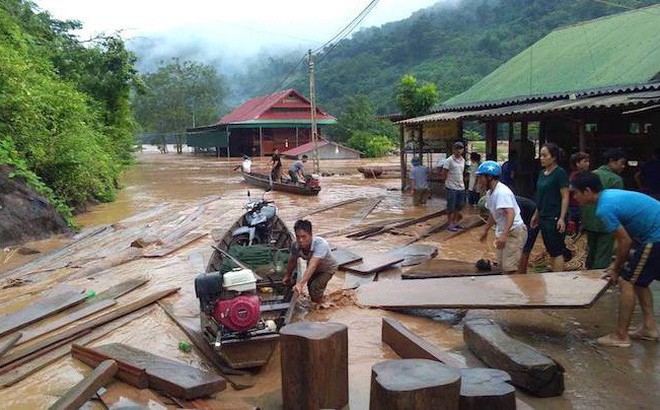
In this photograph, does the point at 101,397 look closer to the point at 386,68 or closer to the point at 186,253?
the point at 186,253

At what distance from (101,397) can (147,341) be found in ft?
6.02

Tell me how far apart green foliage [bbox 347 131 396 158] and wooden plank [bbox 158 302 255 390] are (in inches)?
1523

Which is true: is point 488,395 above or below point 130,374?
above

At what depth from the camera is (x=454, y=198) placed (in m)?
11.6

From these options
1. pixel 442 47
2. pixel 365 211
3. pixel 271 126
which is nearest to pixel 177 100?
pixel 271 126

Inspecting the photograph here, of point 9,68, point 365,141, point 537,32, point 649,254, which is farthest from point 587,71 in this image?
point 537,32

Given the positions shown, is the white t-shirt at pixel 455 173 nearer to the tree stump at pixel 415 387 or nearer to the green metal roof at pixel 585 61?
the green metal roof at pixel 585 61

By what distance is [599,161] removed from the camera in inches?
499

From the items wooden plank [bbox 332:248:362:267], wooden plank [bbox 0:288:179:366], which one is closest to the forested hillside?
wooden plank [bbox 332:248:362:267]

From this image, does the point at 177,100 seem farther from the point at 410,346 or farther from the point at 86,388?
the point at 410,346

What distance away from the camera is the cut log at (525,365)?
4.29 m

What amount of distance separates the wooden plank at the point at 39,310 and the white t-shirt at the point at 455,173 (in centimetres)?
738

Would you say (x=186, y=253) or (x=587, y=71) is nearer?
(x=186, y=253)

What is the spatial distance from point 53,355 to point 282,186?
15.3 metres
